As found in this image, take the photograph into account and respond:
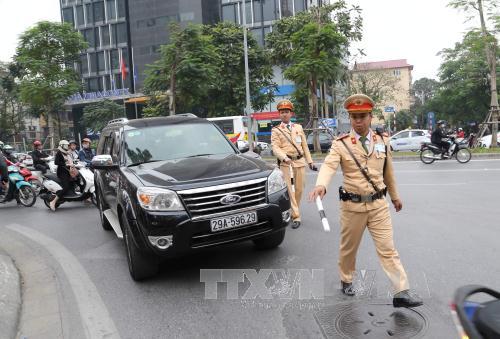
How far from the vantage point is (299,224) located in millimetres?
7168

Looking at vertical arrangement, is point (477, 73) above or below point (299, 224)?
above

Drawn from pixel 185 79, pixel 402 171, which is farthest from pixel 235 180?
pixel 185 79

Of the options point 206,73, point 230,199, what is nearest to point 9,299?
point 230,199

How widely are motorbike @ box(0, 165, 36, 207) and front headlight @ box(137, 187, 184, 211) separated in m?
8.68

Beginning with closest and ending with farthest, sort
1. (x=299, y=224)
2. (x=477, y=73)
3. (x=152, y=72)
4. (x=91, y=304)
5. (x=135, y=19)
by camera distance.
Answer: (x=91, y=304) → (x=299, y=224) → (x=152, y=72) → (x=477, y=73) → (x=135, y=19)

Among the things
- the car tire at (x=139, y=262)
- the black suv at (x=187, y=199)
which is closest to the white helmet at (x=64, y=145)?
the black suv at (x=187, y=199)

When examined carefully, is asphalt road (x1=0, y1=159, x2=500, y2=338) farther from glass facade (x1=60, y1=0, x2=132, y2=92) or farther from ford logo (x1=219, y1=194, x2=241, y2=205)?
glass facade (x1=60, y1=0, x2=132, y2=92)

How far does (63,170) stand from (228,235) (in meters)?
7.43

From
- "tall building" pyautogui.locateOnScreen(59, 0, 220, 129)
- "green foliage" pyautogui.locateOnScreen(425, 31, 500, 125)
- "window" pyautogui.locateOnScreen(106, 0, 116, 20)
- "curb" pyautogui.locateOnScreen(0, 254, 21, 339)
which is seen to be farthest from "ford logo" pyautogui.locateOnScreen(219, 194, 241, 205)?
"window" pyautogui.locateOnScreen(106, 0, 116, 20)

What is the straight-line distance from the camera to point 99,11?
210 ft

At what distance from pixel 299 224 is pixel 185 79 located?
50.7 ft

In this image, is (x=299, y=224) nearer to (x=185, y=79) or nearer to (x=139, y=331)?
(x=139, y=331)

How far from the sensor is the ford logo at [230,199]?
4.62 metres

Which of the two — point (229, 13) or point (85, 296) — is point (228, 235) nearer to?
point (85, 296)
